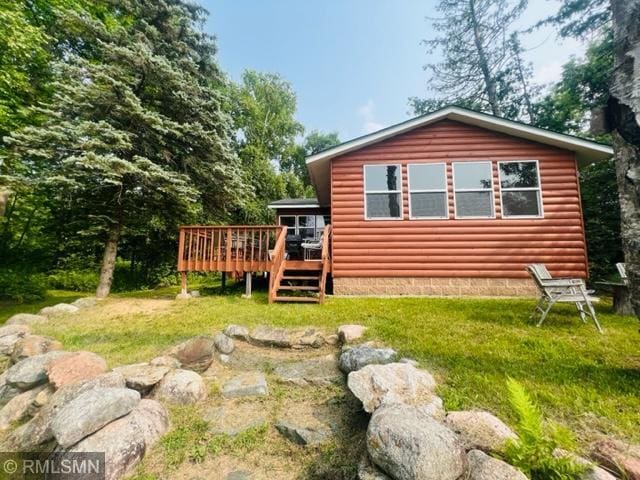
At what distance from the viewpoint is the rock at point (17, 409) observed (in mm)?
2680

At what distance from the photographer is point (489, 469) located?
1.47 meters

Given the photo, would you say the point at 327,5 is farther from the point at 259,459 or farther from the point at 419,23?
the point at 259,459

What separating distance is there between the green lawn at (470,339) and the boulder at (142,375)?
18.5 inches

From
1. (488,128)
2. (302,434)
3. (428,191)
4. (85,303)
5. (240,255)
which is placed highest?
(488,128)

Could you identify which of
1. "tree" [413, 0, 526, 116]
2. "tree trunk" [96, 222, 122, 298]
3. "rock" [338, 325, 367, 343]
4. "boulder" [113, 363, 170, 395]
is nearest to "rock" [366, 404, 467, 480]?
"rock" [338, 325, 367, 343]

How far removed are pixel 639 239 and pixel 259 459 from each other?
3.51m

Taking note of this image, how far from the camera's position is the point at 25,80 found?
25.7ft

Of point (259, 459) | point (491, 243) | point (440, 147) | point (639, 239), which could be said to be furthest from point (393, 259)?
point (259, 459)

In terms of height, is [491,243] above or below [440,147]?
below

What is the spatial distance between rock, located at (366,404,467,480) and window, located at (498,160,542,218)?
6727mm

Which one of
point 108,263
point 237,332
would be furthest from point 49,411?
point 108,263

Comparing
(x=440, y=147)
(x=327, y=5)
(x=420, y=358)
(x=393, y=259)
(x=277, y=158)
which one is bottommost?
(x=420, y=358)

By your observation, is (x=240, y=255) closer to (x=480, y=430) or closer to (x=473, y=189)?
(x=473, y=189)

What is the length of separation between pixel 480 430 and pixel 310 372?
1816mm
